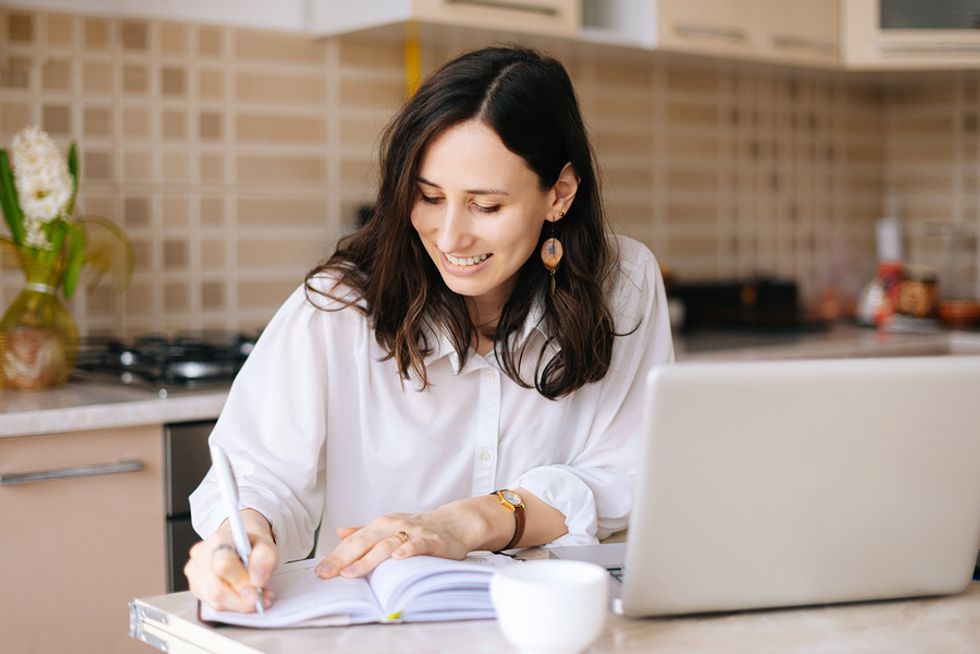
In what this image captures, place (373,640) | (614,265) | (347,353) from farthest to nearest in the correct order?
1. (614,265)
2. (347,353)
3. (373,640)

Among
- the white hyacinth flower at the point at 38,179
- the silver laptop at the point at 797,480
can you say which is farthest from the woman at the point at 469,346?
the white hyacinth flower at the point at 38,179

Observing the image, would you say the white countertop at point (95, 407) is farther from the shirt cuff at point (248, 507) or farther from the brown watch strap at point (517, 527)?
the brown watch strap at point (517, 527)

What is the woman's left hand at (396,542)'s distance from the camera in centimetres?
113

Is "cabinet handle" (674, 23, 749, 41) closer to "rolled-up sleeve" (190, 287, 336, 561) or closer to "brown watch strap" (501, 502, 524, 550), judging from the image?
"rolled-up sleeve" (190, 287, 336, 561)

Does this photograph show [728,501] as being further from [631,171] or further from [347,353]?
[631,171]

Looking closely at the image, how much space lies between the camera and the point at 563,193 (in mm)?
1611

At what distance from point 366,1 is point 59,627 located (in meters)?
1.39

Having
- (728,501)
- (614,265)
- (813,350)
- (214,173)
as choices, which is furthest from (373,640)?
(813,350)

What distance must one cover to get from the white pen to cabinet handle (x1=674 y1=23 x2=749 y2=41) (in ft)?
6.96

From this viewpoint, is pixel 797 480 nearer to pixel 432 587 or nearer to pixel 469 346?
pixel 432 587

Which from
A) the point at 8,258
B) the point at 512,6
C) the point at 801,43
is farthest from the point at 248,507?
the point at 801,43

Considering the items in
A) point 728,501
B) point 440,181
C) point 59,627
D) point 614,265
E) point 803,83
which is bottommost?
point 59,627

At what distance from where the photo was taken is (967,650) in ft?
3.25

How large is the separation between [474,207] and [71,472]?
83 centimetres
